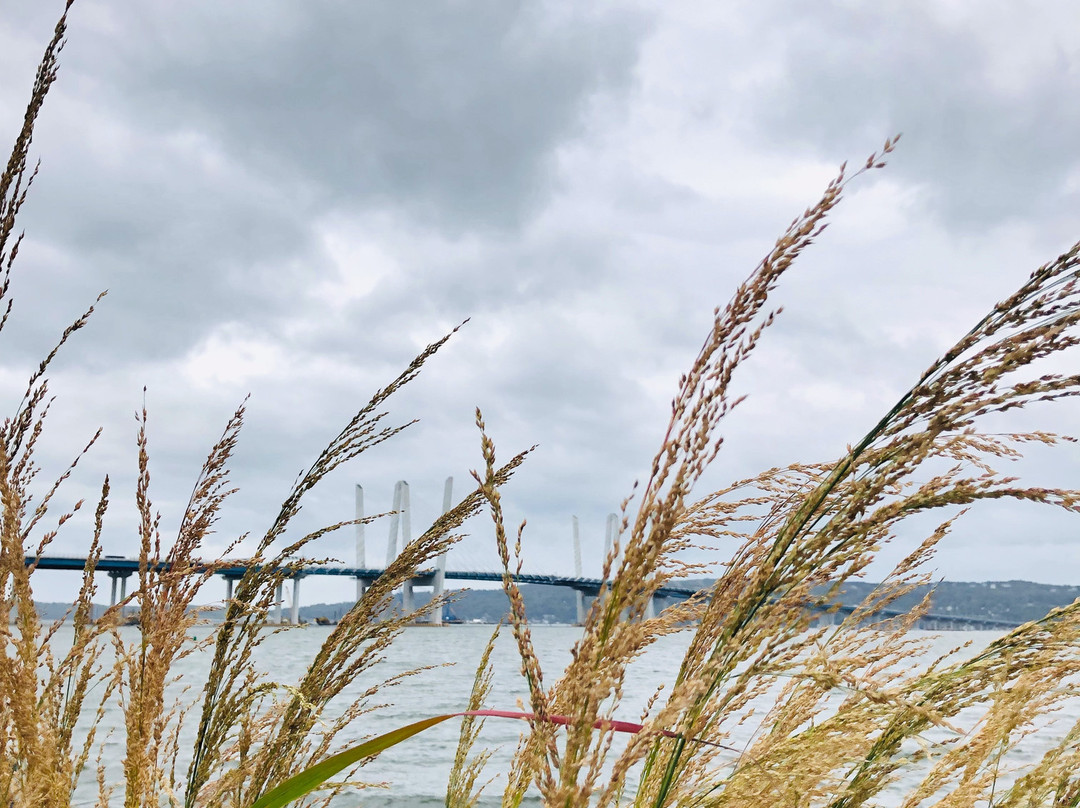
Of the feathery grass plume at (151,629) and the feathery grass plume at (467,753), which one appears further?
the feathery grass plume at (467,753)

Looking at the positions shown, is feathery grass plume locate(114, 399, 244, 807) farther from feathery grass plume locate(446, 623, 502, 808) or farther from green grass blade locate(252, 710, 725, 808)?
feathery grass plume locate(446, 623, 502, 808)

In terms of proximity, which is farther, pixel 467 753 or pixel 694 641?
pixel 467 753

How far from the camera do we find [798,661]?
1.04 m

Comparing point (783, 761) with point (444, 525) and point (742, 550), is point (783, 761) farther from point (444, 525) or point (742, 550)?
point (444, 525)

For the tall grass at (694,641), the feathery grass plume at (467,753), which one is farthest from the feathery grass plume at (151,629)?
the feathery grass plume at (467,753)

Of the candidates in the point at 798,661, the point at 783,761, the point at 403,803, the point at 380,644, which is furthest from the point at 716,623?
the point at 403,803

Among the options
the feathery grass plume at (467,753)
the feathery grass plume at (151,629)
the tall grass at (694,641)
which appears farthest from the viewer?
the feathery grass plume at (467,753)

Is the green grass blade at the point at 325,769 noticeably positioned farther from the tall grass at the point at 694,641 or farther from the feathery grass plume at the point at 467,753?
the feathery grass plume at the point at 467,753

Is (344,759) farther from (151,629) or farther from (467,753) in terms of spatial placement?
(467,753)

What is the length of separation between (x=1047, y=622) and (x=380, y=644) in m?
1.27

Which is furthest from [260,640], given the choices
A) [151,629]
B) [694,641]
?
[694,641]

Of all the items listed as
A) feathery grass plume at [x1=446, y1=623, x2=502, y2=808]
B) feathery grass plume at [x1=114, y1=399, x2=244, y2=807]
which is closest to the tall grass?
feathery grass plume at [x1=114, y1=399, x2=244, y2=807]

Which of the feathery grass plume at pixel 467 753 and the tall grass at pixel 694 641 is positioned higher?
the tall grass at pixel 694 641

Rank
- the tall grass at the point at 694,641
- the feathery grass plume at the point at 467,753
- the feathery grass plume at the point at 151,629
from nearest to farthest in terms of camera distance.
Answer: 1. the tall grass at the point at 694,641
2. the feathery grass plume at the point at 151,629
3. the feathery grass plume at the point at 467,753
